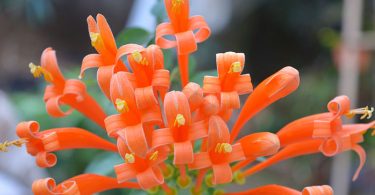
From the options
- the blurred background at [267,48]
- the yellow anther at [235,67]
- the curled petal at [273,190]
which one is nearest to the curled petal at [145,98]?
the yellow anther at [235,67]

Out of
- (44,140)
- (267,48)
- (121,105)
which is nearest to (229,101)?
(121,105)

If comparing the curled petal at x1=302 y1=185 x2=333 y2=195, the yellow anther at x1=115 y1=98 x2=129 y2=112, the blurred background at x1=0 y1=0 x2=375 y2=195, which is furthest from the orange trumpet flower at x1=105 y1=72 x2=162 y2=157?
the blurred background at x1=0 y1=0 x2=375 y2=195

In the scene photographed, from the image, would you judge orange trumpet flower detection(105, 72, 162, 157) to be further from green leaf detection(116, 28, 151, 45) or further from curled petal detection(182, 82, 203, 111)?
green leaf detection(116, 28, 151, 45)

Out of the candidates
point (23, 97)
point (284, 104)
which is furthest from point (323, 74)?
point (23, 97)

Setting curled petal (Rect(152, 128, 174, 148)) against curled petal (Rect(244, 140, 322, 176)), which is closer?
curled petal (Rect(152, 128, 174, 148))

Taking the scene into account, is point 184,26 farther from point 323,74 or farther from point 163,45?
point 323,74

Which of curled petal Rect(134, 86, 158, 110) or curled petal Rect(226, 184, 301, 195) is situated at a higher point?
curled petal Rect(134, 86, 158, 110)

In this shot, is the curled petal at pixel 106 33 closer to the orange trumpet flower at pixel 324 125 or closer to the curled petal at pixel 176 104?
the curled petal at pixel 176 104

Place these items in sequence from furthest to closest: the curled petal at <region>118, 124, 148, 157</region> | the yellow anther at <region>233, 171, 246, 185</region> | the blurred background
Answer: the blurred background < the yellow anther at <region>233, 171, 246, 185</region> < the curled petal at <region>118, 124, 148, 157</region>
